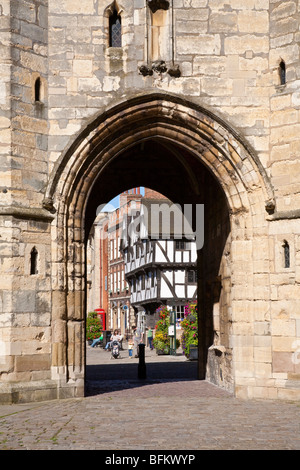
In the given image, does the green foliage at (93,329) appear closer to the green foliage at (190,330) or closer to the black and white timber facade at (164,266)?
the black and white timber facade at (164,266)

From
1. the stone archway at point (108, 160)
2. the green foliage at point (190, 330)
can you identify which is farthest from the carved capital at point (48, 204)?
the green foliage at point (190, 330)

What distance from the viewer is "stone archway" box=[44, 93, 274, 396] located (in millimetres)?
10141

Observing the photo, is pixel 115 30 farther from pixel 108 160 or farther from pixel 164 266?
pixel 164 266

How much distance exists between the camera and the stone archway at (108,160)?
399 inches

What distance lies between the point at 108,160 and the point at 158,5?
2.41m

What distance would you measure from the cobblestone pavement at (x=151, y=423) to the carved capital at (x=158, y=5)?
18.7ft

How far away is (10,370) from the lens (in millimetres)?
9586

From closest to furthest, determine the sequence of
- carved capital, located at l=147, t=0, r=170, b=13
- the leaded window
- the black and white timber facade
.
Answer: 1. carved capital, located at l=147, t=0, r=170, b=13
2. the leaded window
3. the black and white timber facade

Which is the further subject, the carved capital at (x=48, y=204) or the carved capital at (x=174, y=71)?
the carved capital at (x=174, y=71)

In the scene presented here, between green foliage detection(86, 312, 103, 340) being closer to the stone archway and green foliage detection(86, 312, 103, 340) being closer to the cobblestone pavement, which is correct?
the cobblestone pavement

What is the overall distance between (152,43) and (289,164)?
106 inches

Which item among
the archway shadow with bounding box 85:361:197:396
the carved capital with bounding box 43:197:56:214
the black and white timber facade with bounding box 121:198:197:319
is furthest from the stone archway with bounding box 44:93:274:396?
the black and white timber facade with bounding box 121:198:197:319

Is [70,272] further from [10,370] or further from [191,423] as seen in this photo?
[191,423]

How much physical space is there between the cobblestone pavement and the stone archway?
80 cm
